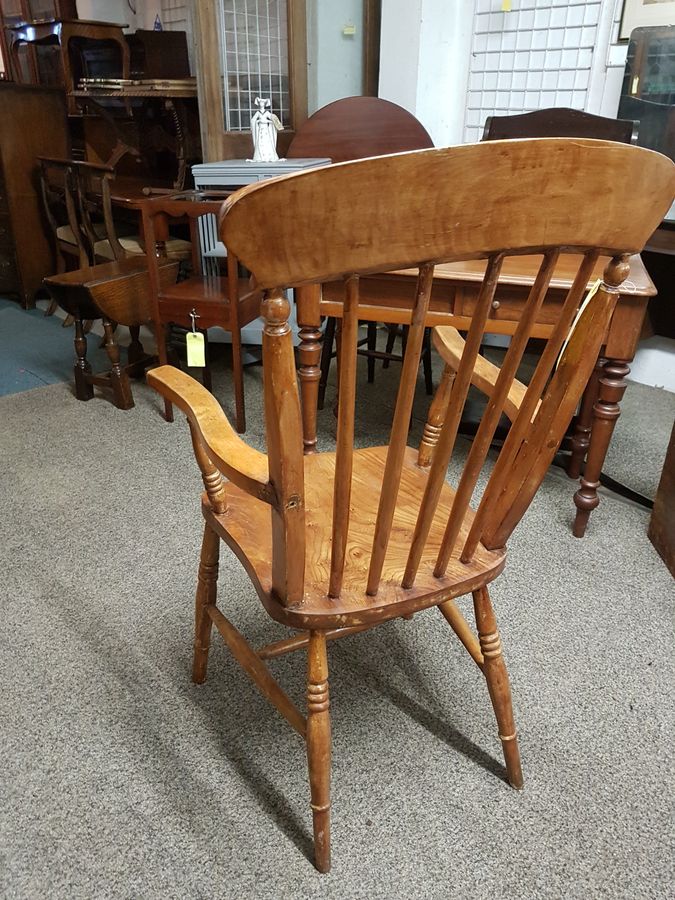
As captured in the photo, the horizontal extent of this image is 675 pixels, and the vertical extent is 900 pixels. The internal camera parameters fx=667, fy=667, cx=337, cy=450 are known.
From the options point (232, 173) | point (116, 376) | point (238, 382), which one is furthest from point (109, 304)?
point (232, 173)

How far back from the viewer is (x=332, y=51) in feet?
10.7

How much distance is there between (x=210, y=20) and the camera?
8.66 ft

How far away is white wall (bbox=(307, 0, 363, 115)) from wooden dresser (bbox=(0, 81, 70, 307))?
1.59 meters

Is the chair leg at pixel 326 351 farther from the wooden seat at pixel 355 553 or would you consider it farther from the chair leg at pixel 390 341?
the wooden seat at pixel 355 553

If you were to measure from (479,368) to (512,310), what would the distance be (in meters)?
0.66

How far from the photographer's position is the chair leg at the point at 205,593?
1205mm

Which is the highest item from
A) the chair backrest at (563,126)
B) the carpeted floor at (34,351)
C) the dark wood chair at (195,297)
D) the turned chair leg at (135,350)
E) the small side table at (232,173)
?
the chair backrest at (563,126)

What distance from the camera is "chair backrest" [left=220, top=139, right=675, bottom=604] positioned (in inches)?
23.7

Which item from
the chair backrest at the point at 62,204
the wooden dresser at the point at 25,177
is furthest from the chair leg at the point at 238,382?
the wooden dresser at the point at 25,177

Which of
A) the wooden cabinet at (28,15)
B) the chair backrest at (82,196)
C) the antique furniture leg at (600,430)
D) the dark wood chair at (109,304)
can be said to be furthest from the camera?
the wooden cabinet at (28,15)

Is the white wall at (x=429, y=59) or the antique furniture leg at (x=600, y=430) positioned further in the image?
the white wall at (x=429, y=59)

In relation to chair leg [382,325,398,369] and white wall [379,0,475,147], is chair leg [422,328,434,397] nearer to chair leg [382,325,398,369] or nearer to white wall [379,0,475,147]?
chair leg [382,325,398,369]

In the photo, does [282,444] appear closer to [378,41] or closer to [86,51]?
[378,41]

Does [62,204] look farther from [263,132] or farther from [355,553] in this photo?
[355,553]
